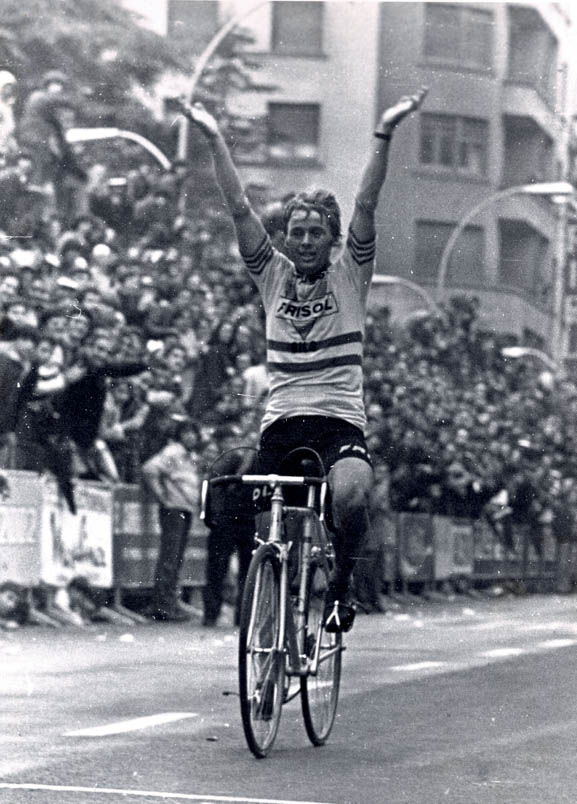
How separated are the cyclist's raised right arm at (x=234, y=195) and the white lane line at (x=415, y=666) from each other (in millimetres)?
3892

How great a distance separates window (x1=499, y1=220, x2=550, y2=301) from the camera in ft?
38.7

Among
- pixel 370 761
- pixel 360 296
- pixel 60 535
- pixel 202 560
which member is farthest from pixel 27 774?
pixel 202 560

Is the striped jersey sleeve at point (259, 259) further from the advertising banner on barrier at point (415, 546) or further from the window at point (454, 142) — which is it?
the advertising banner on barrier at point (415, 546)

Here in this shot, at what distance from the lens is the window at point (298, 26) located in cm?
1173

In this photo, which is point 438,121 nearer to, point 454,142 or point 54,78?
point 454,142

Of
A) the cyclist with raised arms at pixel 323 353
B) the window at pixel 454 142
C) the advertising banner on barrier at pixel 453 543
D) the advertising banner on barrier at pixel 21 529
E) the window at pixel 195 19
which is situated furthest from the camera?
the advertising banner on barrier at pixel 453 543

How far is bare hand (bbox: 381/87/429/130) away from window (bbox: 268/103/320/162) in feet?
16.6

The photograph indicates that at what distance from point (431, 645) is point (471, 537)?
4866 mm

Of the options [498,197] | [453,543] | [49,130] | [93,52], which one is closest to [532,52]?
[498,197]

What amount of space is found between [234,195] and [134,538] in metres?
8.62

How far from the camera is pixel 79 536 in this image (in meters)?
14.8

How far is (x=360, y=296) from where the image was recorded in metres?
7.15

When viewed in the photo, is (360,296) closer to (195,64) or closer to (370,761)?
(370,761)

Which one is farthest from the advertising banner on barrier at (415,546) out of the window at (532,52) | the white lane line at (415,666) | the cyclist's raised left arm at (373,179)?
the cyclist's raised left arm at (373,179)
